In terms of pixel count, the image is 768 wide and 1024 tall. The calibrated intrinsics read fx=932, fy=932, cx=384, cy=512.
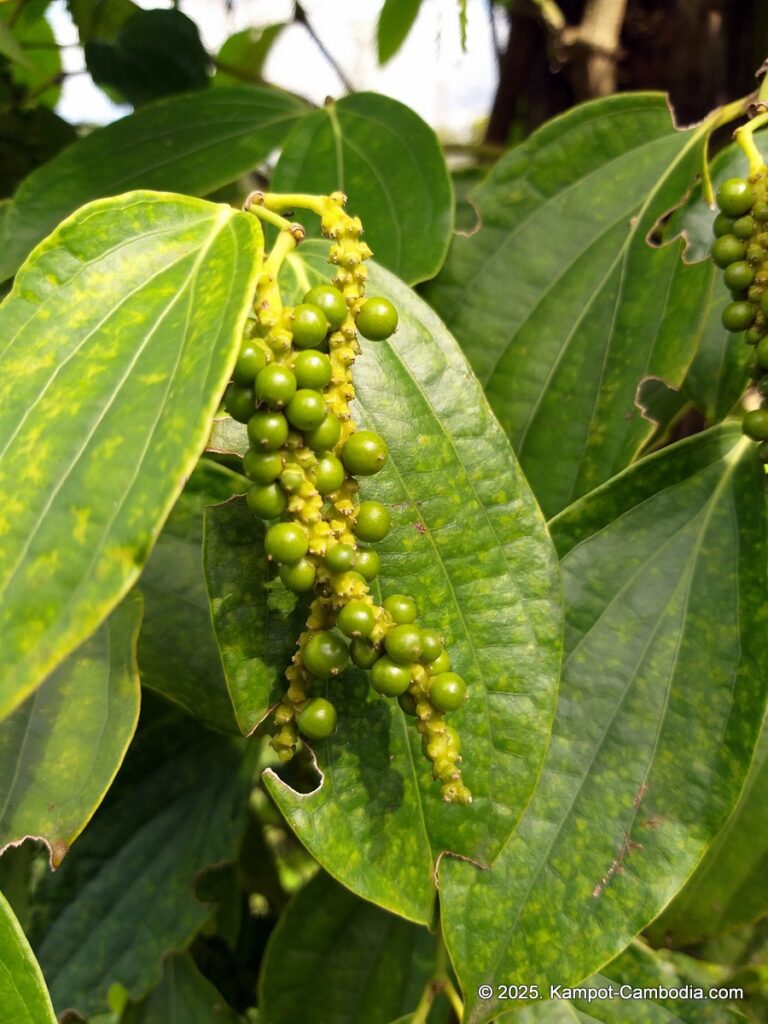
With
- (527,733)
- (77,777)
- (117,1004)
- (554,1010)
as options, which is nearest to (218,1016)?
(117,1004)

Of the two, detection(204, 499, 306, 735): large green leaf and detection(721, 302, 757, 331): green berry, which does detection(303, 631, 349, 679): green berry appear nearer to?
detection(204, 499, 306, 735): large green leaf

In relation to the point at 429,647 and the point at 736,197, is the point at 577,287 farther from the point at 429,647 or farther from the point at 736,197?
the point at 429,647

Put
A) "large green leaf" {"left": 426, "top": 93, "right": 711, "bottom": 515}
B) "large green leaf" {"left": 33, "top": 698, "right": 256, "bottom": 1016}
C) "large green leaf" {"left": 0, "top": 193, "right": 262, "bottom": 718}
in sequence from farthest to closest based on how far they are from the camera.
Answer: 1. "large green leaf" {"left": 33, "top": 698, "right": 256, "bottom": 1016}
2. "large green leaf" {"left": 426, "top": 93, "right": 711, "bottom": 515}
3. "large green leaf" {"left": 0, "top": 193, "right": 262, "bottom": 718}

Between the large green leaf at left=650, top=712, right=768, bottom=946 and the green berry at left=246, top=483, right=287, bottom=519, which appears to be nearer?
the green berry at left=246, top=483, right=287, bottom=519

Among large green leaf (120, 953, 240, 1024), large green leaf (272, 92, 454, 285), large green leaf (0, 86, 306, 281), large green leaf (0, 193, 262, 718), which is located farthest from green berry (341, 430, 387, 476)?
large green leaf (120, 953, 240, 1024)

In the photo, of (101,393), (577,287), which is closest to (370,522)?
(101,393)

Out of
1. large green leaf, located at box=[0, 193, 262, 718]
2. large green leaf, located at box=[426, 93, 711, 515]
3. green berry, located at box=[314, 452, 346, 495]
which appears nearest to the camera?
large green leaf, located at box=[0, 193, 262, 718]

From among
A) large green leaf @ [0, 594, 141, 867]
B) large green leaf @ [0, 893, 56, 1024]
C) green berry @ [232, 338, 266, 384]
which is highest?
green berry @ [232, 338, 266, 384]
